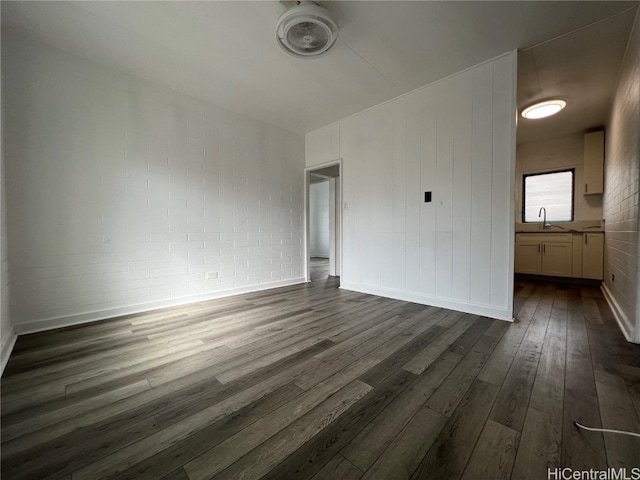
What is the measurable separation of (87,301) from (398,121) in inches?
183

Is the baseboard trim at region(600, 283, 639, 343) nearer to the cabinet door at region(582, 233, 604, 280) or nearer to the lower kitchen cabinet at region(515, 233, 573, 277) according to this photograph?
the cabinet door at region(582, 233, 604, 280)

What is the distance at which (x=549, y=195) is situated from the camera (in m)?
5.48

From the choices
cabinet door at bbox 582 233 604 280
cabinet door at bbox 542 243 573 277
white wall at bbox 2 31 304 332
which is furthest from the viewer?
cabinet door at bbox 542 243 573 277

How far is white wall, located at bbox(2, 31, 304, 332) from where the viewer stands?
2555 millimetres

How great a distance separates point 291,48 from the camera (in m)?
2.35

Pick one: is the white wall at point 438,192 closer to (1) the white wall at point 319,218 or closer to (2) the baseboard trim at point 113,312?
(2) the baseboard trim at point 113,312

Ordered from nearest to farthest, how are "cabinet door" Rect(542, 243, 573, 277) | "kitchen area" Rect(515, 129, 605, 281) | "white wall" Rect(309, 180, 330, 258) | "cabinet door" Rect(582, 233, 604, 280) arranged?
"cabinet door" Rect(582, 233, 604, 280) → "kitchen area" Rect(515, 129, 605, 281) → "cabinet door" Rect(542, 243, 573, 277) → "white wall" Rect(309, 180, 330, 258)

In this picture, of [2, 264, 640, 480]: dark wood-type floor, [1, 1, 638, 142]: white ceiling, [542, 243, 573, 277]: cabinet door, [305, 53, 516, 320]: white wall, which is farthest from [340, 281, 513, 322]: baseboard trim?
[542, 243, 573, 277]: cabinet door

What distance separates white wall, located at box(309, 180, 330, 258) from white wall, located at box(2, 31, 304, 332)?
5.92 m

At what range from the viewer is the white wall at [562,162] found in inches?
197

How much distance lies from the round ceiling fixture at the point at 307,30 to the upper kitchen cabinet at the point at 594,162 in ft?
18.5

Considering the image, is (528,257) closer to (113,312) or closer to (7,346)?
(113,312)

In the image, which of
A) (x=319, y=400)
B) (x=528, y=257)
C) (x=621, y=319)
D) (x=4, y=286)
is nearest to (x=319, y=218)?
(x=528, y=257)

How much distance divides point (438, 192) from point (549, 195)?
13.4ft
